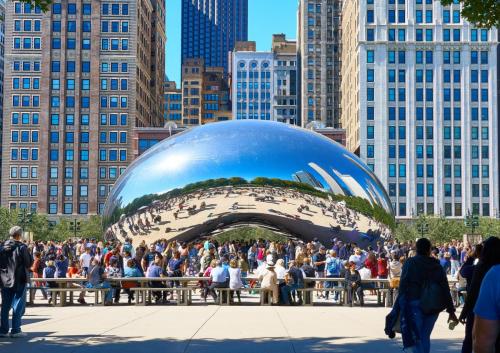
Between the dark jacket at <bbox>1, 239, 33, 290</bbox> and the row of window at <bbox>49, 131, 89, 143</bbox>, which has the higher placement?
the row of window at <bbox>49, 131, 89, 143</bbox>

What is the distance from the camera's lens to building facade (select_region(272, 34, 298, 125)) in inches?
Result: 6565

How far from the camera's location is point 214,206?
94.9 feet

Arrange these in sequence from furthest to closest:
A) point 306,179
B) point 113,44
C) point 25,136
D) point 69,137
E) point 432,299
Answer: point 113,44
point 69,137
point 25,136
point 306,179
point 432,299

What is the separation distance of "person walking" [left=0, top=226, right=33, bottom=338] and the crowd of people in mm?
13

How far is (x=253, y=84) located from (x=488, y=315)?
567 ft

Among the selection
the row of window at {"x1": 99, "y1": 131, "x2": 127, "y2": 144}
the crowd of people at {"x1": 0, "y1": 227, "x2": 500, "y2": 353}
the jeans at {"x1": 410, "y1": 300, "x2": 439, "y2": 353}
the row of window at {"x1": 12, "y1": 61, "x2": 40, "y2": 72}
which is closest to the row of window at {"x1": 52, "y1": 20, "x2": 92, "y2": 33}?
the row of window at {"x1": 12, "y1": 61, "x2": 40, "y2": 72}

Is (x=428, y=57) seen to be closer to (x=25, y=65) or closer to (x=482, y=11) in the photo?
(x=25, y=65)

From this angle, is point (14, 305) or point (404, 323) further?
point (14, 305)

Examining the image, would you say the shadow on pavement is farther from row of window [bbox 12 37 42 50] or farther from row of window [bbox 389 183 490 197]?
row of window [bbox 12 37 42 50]

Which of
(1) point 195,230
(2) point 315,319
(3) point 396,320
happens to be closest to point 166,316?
(2) point 315,319

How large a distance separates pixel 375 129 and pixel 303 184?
6898 centimetres

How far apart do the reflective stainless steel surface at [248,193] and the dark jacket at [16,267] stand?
17.6 m

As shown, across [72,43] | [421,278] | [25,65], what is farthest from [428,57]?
[421,278]

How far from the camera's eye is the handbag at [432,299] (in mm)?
8250
